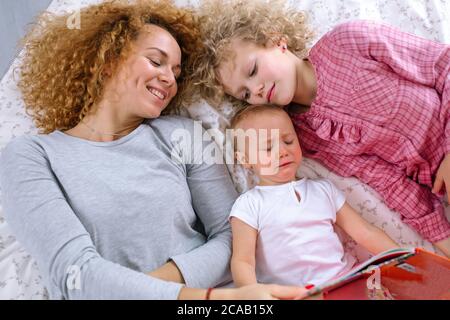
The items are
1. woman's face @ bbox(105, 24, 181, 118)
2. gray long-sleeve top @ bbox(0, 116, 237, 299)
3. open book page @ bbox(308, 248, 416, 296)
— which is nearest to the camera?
open book page @ bbox(308, 248, 416, 296)

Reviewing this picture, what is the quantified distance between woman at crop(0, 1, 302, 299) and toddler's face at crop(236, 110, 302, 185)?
12cm

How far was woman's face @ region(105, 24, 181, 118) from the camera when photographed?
1303 millimetres

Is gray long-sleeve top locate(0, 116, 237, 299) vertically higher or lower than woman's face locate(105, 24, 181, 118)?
lower

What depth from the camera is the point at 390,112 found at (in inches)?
49.8

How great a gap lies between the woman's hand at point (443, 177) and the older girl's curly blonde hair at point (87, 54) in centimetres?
74

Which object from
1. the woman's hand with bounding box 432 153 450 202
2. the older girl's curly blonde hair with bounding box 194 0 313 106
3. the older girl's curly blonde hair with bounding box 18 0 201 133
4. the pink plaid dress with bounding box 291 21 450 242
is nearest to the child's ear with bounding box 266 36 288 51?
the older girl's curly blonde hair with bounding box 194 0 313 106

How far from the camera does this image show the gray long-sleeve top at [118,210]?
1041mm

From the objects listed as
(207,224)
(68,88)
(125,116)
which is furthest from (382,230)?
(68,88)

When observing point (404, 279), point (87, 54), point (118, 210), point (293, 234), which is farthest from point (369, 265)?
point (87, 54)

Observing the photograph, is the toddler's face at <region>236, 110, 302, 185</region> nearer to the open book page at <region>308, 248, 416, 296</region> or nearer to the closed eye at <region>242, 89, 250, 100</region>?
the closed eye at <region>242, 89, 250, 100</region>

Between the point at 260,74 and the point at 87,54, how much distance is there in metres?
0.50

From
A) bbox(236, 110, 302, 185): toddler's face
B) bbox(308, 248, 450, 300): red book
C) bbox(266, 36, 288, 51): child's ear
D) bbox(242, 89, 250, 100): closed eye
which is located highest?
bbox(266, 36, 288, 51): child's ear

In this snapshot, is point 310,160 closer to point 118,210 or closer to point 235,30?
point 235,30

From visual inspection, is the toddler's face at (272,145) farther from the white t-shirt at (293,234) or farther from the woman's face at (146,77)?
the woman's face at (146,77)
